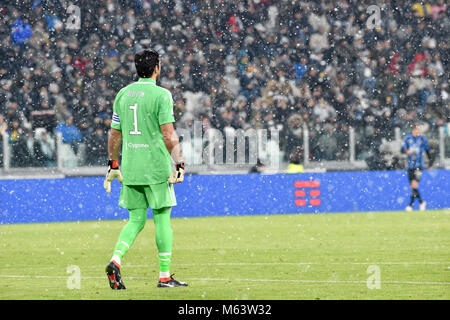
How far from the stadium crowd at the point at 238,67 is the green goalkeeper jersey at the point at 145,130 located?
1102 cm

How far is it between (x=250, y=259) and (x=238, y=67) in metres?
12.6

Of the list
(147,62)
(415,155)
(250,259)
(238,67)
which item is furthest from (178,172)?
(238,67)

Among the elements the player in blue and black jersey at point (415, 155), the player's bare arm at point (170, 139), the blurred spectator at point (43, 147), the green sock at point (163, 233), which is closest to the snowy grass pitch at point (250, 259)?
the green sock at point (163, 233)

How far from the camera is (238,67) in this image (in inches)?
937

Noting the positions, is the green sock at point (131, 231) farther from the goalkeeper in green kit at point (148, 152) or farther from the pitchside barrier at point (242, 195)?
the pitchside barrier at point (242, 195)

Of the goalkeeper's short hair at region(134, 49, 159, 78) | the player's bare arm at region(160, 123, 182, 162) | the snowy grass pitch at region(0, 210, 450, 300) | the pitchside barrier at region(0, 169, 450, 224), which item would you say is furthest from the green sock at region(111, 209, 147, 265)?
the pitchside barrier at region(0, 169, 450, 224)

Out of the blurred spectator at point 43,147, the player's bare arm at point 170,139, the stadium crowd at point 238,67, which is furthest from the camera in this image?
the stadium crowd at point 238,67

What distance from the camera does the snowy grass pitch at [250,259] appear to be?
27.8 feet

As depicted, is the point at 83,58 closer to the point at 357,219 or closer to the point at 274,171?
the point at 274,171

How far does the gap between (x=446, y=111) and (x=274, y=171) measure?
552 centimetres

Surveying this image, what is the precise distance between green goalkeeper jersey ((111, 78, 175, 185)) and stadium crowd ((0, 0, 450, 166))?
11023 mm

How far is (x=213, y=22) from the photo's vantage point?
24.7m

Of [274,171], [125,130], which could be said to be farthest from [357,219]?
[125,130]

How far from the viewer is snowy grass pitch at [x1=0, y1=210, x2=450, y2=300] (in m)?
8.47
